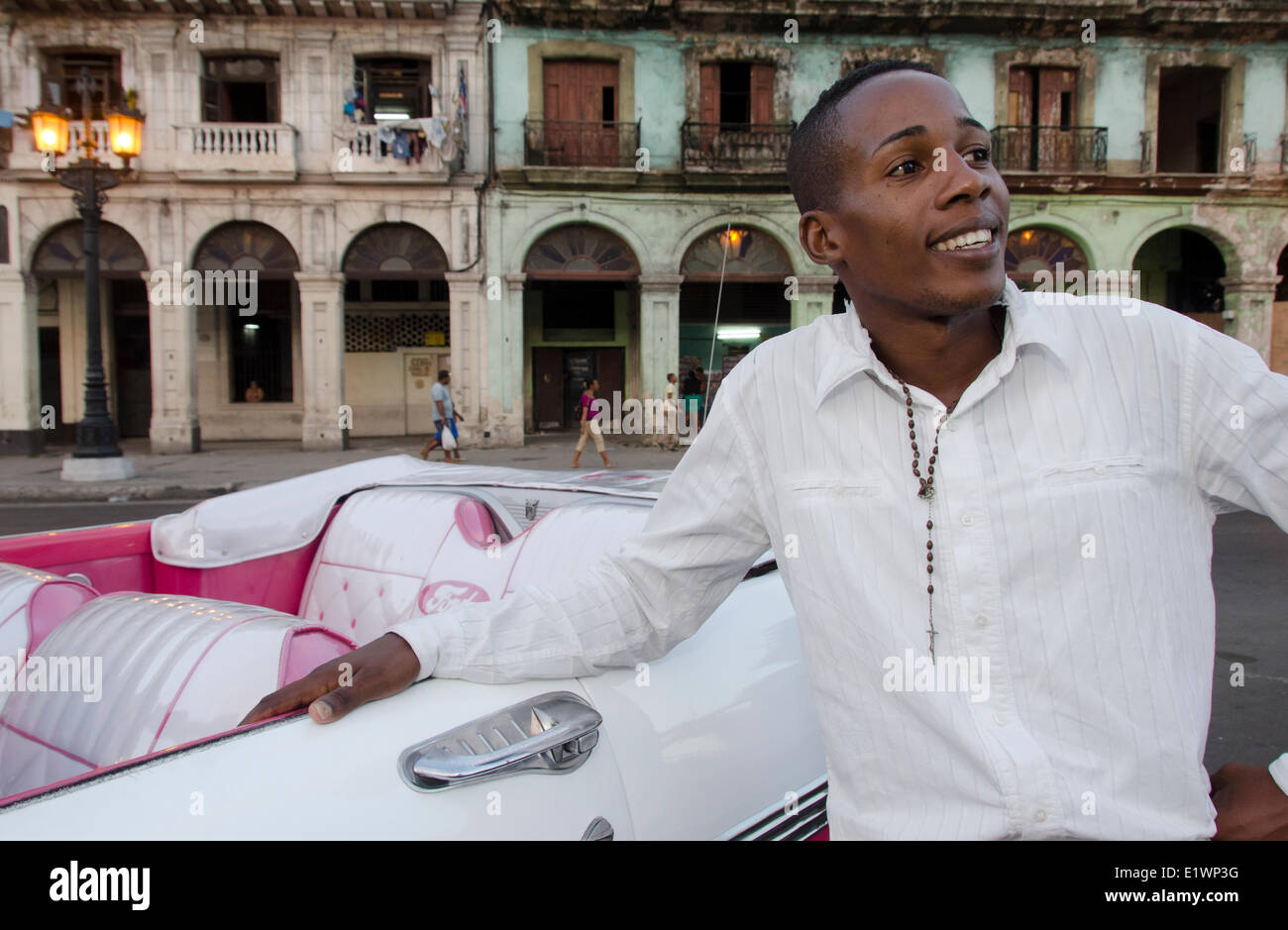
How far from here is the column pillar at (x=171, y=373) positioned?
17.1 meters

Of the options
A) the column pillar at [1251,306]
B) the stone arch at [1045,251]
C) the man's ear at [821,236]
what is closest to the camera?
the man's ear at [821,236]

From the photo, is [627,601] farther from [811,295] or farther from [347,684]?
[811,295]

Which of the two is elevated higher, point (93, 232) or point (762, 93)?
point (762, 93)

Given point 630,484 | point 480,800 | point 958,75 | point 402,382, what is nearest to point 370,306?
point 402,382

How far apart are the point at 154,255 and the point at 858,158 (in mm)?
18721

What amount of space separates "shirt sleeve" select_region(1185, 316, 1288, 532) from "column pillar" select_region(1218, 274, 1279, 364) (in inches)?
813

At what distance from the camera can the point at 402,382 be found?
20422 mm

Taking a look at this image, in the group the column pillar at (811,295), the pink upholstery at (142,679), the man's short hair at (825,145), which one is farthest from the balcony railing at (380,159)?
the man's short hair at (825,145)

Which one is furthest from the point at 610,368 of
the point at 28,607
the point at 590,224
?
the point at 28,607

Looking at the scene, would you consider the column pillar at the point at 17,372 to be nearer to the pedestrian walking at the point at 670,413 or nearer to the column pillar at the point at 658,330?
the column pillar at the point at 658,330

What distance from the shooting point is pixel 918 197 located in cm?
123

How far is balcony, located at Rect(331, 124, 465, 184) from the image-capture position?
17.1 m

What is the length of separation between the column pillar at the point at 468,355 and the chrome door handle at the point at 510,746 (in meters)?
16.5

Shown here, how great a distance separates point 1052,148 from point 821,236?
19.7m
